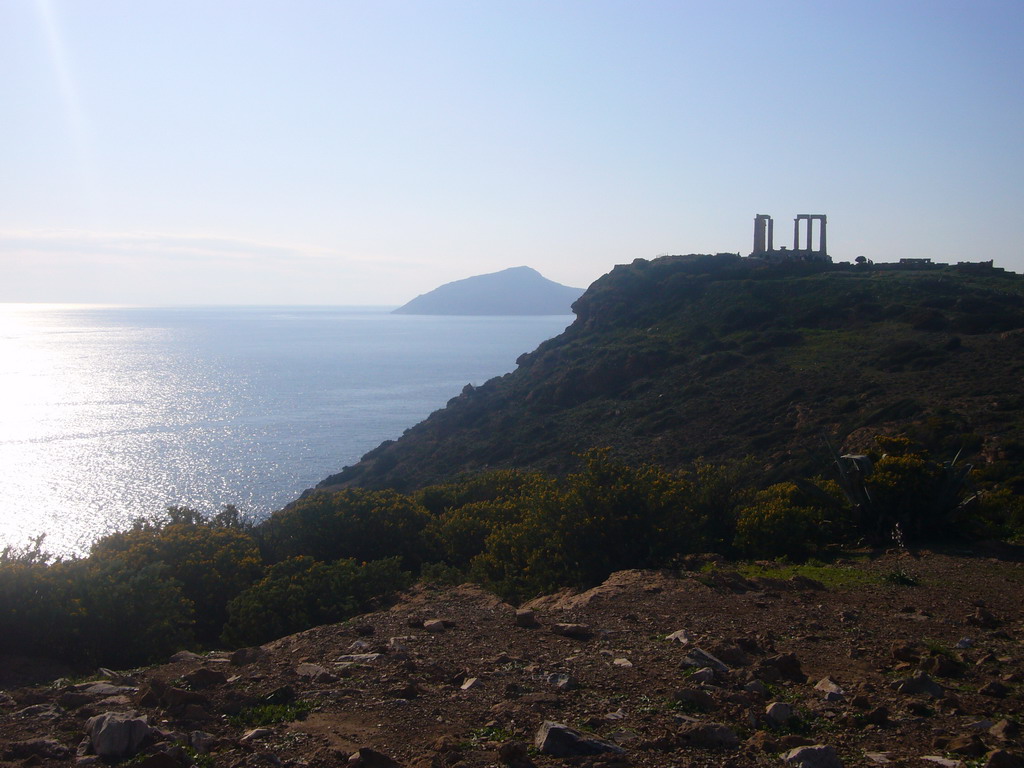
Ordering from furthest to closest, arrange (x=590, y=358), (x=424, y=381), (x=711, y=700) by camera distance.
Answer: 1. (x=424, y=381)
2. (x=590, y=358)
3. (x=711, y=700)

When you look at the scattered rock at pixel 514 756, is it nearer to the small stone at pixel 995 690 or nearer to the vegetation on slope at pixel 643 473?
the small stone at pixel 995 690

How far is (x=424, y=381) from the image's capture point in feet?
290

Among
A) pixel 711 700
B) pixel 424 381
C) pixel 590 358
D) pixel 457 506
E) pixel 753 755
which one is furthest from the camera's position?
pixel 424 381

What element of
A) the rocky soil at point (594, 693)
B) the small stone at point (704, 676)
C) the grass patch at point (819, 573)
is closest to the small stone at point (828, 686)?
the rocky soil at point (594, 693)

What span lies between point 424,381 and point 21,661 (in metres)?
81.3

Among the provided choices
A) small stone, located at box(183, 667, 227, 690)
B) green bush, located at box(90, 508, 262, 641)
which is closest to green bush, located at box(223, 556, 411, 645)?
Result: green bush, located at box(90, 508, 262, 641)

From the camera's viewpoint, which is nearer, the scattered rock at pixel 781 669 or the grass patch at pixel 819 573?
the scattered rock at pixel 781 669

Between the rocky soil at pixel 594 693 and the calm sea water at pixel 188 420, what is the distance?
799 cm

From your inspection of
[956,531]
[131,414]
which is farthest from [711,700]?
[131,414]

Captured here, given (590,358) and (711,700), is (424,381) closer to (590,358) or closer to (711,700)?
(590,358)

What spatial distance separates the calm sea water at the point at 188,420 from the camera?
139ft

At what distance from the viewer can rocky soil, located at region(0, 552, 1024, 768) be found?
427cm

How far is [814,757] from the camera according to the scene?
4047 millimetres

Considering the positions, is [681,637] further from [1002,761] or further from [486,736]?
[1002,761]
